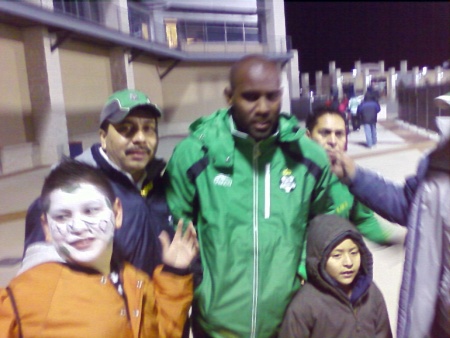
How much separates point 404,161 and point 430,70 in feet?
10.3

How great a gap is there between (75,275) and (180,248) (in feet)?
0.96

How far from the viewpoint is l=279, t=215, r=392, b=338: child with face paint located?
1417mm

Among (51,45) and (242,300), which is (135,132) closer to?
(242,300)

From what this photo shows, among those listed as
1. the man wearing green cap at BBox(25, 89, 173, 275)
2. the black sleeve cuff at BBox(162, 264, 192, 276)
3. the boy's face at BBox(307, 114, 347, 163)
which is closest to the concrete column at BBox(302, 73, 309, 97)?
the boy's face at BBox(307, 114, 347, 163)

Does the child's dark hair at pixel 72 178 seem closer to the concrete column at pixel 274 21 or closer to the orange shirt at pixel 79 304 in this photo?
the orange shirt at pixel 79 304

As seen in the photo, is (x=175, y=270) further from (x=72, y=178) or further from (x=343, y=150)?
(x=343, y=150)

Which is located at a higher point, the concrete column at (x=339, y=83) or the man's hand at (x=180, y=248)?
the concrete column at (x=339, y=83)

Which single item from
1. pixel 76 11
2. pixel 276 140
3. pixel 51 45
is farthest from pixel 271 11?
pixel 51 45

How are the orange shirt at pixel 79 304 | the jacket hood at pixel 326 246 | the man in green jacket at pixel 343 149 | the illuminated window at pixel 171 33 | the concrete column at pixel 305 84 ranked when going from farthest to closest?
1. the illuminated window at pixel 171 33
2. the concrete column at pixel 305 84
3. the man in green jacket at pixel 343 149
4. the jacket hood at pixel 326 246
5. the orange shirt at pixel 79 304

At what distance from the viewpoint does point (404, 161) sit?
5.69 m

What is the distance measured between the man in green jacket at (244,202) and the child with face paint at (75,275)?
0.28m

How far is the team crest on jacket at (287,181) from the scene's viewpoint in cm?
133

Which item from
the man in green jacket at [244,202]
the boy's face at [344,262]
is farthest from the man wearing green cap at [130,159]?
the boy's face at [344,262]

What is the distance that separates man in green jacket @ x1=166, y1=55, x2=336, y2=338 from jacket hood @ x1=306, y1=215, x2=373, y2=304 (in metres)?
→ 0.07
